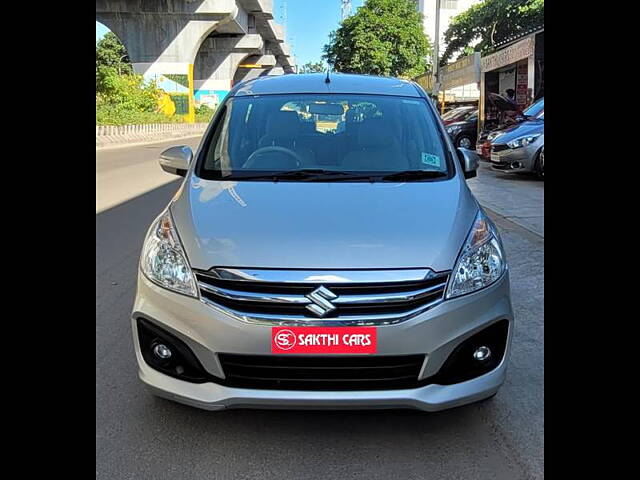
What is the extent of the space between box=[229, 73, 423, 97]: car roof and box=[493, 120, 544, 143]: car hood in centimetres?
861

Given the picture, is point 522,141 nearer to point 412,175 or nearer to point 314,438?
point 412,175

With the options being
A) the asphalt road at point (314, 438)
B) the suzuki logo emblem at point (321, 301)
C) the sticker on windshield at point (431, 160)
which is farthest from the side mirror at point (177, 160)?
the suzuki logo emblem at point (321, 301)

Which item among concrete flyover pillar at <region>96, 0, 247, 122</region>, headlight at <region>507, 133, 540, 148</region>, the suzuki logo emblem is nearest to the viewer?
the suzuki logo emblem

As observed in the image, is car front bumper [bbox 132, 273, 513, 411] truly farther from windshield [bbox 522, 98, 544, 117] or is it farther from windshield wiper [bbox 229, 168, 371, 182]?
windshield [bbox 522, 98, 544, 117]

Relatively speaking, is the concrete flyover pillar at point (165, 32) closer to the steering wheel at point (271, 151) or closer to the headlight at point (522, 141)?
the headlight at point (522, 141)

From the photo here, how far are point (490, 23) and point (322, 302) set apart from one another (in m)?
49.7

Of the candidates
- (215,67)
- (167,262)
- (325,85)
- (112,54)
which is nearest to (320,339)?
(167,262)

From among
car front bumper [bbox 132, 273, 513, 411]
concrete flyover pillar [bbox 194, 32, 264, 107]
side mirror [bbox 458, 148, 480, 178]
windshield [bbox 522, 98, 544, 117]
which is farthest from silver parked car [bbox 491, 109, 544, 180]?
concrete flyover pillar [bbox 194, 32, 264, 107]

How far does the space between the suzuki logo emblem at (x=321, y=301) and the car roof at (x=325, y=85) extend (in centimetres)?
207

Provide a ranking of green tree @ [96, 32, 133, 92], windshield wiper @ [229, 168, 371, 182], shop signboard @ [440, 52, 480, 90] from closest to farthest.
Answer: windshield wiper @ [229, 168, 371, 182] < shop signboard @ [440, 52, 480, 90] < green tree @ [96, 32, 133, 92]

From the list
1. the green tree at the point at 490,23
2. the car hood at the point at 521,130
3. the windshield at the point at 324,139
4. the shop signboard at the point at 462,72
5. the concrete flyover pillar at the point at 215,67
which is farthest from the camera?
the concrete flyover pillar at the point at 215,67

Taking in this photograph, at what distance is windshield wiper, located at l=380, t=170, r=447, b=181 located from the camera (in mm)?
3489

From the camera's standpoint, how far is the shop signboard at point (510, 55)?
16.3 m
